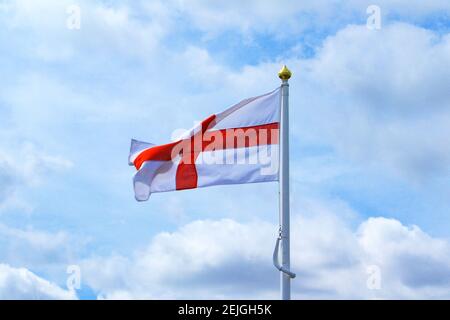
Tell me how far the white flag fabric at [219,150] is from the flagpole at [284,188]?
338mm

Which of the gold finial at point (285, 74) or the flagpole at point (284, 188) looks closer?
the flagpole at point (284, 188)

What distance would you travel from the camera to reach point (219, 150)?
2231cm

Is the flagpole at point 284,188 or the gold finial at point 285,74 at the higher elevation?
the gold finial at point 285,74

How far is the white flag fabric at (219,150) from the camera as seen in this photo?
850 inches

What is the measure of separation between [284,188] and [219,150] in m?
2.48

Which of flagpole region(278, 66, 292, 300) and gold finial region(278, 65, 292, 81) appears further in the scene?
gold finial region(278, 65, 292, 81)

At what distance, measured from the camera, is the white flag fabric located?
21.6 m

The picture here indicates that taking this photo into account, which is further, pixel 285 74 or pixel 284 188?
pixel 285 74

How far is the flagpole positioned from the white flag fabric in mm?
338
